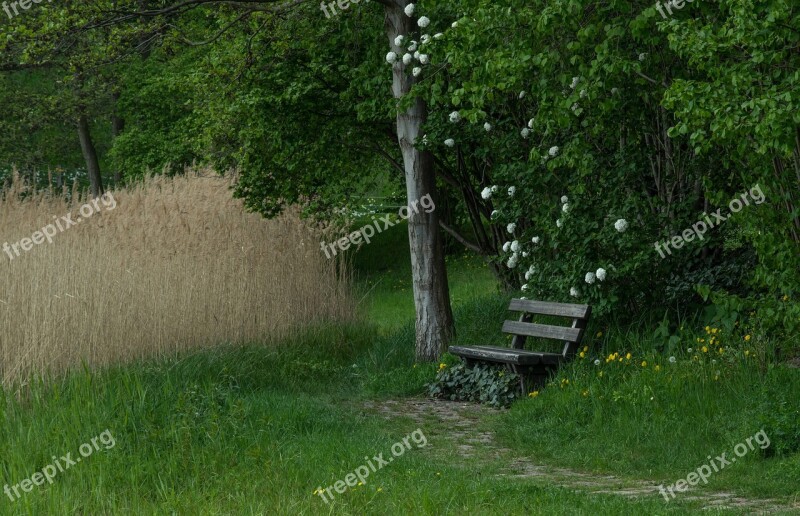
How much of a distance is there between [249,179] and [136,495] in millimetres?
7920

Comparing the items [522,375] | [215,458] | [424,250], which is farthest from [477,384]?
[215,458]

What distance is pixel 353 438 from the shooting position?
25.7 feet

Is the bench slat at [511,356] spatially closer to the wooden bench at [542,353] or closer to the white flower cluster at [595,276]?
the wooden bench at [542,353]

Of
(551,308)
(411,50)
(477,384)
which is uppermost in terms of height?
(411,50)

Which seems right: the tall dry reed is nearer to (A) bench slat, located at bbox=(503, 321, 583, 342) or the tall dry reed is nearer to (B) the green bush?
(B) the green bush

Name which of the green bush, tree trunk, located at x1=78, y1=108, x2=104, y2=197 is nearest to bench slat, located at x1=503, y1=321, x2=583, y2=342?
the green bush

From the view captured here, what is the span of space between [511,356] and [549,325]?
2.30 ft

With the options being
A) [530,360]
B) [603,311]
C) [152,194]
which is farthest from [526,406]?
[152,194]

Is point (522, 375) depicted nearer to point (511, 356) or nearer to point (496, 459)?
point (511, 356)

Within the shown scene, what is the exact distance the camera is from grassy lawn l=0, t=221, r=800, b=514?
6.12 meters

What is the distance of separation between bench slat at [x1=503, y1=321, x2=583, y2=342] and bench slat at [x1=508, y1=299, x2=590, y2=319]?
127 mm

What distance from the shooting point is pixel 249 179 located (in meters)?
13.8

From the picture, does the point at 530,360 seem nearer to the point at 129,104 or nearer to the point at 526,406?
the point at 526,406

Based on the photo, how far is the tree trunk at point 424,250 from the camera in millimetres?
11039
